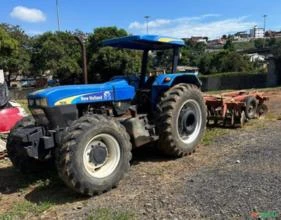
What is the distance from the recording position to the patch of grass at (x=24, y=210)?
5.30 meters

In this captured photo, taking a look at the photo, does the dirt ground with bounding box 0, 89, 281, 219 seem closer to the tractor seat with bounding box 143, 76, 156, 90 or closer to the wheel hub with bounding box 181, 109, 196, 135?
the wheel hub with bounding box 181, 109, 196, 135

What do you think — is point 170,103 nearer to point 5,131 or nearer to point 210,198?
point 210,198

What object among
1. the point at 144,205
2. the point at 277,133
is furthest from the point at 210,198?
the point at 277,133

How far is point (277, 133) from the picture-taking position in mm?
9117

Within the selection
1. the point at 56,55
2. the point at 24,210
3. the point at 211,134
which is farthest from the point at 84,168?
the point at 56,55

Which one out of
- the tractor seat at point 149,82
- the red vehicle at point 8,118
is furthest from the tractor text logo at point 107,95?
the red vehicle at point 8,118

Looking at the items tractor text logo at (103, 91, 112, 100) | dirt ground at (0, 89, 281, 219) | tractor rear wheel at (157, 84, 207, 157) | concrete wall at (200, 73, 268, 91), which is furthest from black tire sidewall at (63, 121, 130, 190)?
concrete wall at (200, 73, 268, 91)

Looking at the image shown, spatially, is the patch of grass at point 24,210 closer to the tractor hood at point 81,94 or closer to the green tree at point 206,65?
the tractor hood at point 81,94

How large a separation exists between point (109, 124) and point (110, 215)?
1.48 metres

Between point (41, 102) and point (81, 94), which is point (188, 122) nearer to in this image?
point (81, 94)

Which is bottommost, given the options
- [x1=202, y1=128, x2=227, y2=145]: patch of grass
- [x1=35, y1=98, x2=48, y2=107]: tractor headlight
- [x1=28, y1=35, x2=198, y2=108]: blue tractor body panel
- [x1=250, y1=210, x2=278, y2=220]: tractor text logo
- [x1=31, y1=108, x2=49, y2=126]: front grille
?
[x1=250, y1=210, x2=278, y2=220]: tractor text logo

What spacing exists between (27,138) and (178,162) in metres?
2.62

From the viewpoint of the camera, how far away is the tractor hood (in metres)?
6.23

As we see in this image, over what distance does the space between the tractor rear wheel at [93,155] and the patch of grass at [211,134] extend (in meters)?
2.92
